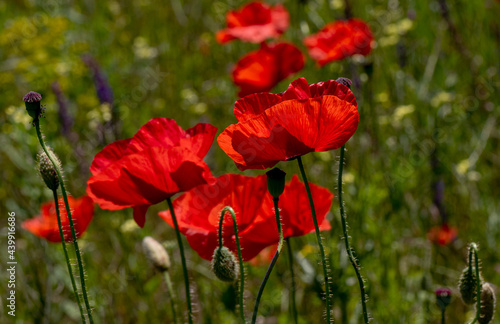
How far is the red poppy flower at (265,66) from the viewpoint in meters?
2.35

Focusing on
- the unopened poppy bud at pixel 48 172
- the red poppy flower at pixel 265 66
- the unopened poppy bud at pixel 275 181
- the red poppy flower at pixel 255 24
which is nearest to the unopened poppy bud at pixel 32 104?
the unopened poppy bud at pixel 48 172

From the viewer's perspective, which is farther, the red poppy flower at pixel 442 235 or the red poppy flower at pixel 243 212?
the red poppy flower at pixel 442 235

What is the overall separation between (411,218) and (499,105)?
81cm

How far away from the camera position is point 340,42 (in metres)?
2.28

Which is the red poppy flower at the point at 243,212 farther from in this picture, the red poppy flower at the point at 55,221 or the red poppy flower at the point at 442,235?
the red poppy flower at the point at 442,235

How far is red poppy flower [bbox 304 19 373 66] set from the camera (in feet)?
7.27

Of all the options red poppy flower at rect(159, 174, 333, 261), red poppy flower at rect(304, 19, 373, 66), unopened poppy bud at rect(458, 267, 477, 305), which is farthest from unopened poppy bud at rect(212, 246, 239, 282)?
red poppy flower at rect(304, 19, 373, 66)

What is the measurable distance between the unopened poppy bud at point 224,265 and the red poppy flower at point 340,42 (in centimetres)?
141

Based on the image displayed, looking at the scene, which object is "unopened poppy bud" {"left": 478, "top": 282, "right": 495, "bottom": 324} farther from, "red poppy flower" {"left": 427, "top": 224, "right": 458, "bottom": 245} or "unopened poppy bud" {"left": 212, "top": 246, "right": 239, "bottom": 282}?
"red poppy flower" {"left": 427, "top": 224, "right": 458, "bottom": 245}

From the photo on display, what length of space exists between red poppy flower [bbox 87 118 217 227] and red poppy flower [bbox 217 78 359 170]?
14 cm

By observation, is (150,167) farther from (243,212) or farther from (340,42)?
(340,42)

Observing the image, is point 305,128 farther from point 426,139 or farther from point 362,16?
point 362,16

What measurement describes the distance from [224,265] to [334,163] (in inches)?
63.3

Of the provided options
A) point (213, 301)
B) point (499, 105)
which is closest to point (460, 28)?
point (499, 105)
